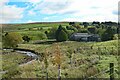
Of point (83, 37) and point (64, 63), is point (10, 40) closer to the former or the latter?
point (83, 37)

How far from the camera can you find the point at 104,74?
26.5ft

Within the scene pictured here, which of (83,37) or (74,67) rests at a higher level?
(83,37)

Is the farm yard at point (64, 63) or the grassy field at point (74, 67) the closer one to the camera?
the grassy field at point (74, 67)

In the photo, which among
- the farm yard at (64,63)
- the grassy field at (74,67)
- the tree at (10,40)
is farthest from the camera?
the tree at (10,40)

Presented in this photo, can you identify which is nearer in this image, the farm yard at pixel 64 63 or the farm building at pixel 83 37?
the farm yard at pixel 64 63

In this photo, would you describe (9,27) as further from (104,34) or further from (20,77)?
(20,77)

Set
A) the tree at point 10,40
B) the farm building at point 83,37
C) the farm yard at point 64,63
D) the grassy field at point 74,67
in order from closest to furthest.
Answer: the grassy field at point 74,67
the farm yard at point 64,63
the tree at point 10,40
the farm building at point 83,37

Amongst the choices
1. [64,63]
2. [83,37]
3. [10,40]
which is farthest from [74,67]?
[83,37]

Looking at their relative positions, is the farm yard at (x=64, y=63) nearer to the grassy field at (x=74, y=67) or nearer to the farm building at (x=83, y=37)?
the grassy field at (x=74, y=67)

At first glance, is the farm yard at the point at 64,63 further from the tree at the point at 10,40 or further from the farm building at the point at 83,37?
the farm building at the point at 83,37

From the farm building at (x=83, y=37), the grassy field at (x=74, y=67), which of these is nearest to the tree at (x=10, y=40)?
the farm building at (x=83, y=37)

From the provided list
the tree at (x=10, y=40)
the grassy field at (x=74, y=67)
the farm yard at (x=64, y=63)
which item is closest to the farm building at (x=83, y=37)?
the farm yard at (x=64, y=63)

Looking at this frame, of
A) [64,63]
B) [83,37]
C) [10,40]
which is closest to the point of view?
[64,63]

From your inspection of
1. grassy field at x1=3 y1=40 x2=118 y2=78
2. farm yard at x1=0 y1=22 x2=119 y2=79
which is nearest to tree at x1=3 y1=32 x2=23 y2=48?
farm yard at x1=0 y1=22 x2=119 y2=79
